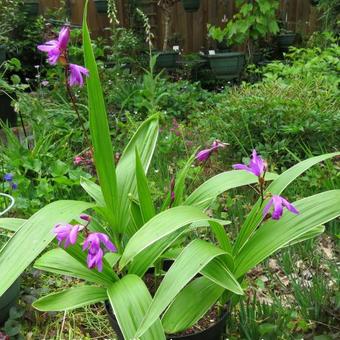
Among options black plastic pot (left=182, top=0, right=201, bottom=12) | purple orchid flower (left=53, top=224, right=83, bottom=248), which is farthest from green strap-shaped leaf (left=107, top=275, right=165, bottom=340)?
black plastic pot (left=182, top=0, right=201, bottom=12)

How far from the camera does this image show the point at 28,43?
18.2 ft

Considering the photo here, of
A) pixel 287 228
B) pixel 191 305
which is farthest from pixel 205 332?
pixel 287 228

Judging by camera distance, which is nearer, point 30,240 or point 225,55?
point 30,240

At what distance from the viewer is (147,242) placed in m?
1.19

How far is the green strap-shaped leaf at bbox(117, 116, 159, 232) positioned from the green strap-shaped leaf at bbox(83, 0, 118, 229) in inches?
2.6

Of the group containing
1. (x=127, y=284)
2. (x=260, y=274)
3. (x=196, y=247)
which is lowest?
(x=260, y=274)

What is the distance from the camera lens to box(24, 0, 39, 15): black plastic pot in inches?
239

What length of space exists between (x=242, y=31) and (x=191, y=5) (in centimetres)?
108

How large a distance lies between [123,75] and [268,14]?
1.88 metres

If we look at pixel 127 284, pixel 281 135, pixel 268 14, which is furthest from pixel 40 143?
pixel 268 14

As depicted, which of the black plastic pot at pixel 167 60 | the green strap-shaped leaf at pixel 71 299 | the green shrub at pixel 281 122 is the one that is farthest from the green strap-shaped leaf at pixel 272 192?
the black plastic pot at pixel 167 60

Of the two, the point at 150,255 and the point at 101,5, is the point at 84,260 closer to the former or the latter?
the point at 150,255

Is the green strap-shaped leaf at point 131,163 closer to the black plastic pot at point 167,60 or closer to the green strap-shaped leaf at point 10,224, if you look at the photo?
the green strap-shaped leaf at point 10,224

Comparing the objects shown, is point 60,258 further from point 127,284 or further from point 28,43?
point 28,43
